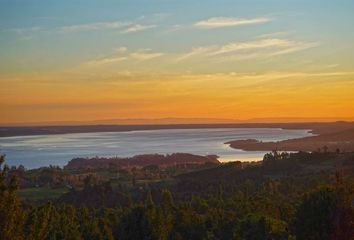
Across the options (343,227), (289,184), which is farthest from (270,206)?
(289,184)

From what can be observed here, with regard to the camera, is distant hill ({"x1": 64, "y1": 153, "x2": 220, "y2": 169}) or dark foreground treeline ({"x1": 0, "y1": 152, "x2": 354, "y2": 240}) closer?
dark foreground treeline ({"x1": 0, "y1": 152, "x2": 354, "y2": 240})

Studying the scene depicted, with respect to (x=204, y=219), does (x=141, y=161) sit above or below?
below

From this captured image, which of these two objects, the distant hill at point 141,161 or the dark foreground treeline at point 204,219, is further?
the distant hill at point 141,161

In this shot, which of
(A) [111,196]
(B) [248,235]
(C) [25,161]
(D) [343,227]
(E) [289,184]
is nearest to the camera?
(D) [343,227]

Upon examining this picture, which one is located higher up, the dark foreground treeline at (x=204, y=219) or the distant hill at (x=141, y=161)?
the dark foreground treeline at (x=204, y=219)

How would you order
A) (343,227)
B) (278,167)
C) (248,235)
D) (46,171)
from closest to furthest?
(343,227), (248,235), (278,167), (46,171)

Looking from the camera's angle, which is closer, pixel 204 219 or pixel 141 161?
pixel 204 219

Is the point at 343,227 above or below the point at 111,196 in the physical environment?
above

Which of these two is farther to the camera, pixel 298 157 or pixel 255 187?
pixel 298 157

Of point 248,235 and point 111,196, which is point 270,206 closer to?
point 248,235

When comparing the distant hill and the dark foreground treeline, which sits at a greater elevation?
the dark foreground treeline
